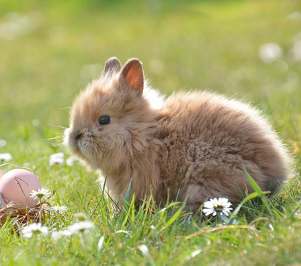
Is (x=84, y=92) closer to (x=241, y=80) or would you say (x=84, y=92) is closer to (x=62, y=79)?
(x=241, y=80)

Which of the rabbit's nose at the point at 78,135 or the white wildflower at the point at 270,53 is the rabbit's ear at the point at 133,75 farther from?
the white wildflower at the point at 270,53

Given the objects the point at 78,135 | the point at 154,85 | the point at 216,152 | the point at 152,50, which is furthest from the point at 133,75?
the point at 152,50

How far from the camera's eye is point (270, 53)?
9.71 meters

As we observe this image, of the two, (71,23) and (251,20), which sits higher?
(251,20)

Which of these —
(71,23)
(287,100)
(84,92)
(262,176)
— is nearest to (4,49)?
(71,23)

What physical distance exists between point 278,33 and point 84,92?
8535mm

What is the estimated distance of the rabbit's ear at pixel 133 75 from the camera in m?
3.36

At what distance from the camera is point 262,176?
3094 millimetres

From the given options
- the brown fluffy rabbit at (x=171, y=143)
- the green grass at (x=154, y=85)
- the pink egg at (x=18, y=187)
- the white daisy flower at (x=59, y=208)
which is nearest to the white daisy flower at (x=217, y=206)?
the green grass at (x=154, y=85)

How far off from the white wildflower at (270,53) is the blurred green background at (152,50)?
22mm

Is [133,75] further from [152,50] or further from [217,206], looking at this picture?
[152,50]

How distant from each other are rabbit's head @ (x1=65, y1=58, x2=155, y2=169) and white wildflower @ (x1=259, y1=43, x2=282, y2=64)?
6579 millimetres

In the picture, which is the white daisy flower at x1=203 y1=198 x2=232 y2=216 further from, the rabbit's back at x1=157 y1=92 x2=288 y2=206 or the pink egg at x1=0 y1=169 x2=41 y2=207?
the pink egg at x1=0 y1=169 x2=41 y2=207

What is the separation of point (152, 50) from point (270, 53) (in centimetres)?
249
